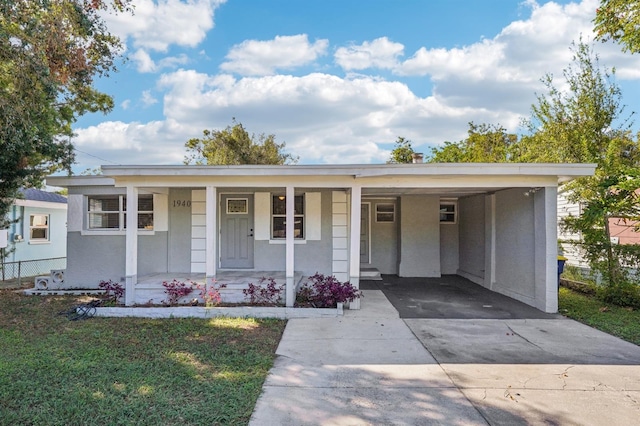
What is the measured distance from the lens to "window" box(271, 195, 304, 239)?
8773mm

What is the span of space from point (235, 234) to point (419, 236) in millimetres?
5560

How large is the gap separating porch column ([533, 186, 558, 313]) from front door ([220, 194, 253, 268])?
6.29 metres

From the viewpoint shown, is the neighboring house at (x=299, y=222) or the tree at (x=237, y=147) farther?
the tree at (x=237, y=147)

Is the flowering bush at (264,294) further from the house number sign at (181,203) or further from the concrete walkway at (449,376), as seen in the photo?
the house number sign at (181,203)

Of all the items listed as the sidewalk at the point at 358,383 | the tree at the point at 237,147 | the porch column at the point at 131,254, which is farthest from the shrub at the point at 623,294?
the tree at the point at 237,147

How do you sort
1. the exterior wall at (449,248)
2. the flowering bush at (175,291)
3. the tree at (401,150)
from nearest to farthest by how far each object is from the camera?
the flowering bush at (175,291) < the exterior wall at (449,248) < the tree at (401,150)

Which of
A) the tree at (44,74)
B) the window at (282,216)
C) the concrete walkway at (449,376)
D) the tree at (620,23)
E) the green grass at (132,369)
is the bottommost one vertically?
the concrete walkway at (449,376)

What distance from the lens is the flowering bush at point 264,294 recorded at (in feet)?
23.5

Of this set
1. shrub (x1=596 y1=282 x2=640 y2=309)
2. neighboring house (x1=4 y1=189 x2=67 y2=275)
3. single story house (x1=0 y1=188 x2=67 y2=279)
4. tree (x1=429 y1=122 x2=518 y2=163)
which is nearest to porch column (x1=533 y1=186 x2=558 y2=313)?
shrub (x1=596 y1=282 x2=640 y2=309)

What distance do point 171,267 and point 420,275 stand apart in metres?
7.11

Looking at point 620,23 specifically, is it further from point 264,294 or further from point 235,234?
point 235,234

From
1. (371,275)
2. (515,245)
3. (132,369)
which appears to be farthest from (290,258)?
(515,245)

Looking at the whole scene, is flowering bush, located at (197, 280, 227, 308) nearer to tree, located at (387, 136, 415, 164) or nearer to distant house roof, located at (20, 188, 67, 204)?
distant house roof, located at (20, 188, 67, 204)

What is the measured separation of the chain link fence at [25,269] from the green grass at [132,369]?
5.55 metres
